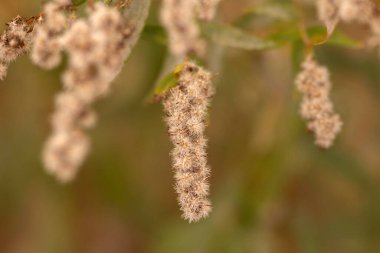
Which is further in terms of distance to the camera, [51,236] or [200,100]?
[51,236]

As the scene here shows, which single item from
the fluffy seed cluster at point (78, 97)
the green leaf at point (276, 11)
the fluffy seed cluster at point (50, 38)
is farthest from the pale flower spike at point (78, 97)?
the green leaf at point (276, 11)

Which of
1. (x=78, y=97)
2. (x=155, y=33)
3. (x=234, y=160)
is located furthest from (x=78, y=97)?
(x=234, y=160)

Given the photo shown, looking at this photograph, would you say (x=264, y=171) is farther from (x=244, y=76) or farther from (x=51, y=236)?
(x=51, y=236)

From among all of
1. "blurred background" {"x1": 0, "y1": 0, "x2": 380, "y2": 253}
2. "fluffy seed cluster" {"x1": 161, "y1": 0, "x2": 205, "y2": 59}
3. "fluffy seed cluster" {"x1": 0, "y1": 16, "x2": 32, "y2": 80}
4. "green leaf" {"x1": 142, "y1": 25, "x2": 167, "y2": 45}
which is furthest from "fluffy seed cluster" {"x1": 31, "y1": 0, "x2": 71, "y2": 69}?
"blurred background" {"x1": 0, "y1": 0, "x2": 380, "y2": 253}

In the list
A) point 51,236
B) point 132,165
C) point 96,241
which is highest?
point 51,236

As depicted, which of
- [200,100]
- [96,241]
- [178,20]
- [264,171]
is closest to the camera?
[178,20]

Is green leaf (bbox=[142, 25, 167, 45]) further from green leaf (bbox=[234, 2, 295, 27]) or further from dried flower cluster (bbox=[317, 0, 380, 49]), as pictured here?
dried flower cluster (bbox=[317, 0, 380, 49])

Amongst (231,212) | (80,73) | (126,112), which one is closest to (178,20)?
(80,73)

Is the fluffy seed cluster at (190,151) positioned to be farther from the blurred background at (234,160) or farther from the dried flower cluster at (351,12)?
the blurred background at (234,160)
